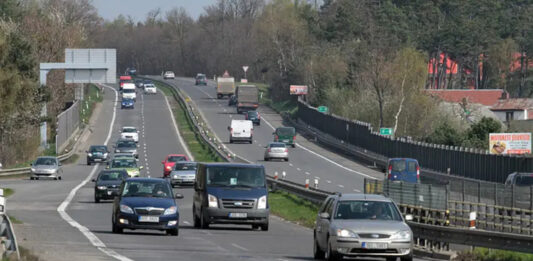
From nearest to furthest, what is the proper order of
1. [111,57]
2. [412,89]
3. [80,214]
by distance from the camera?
[80,214]
[111,57]
[412,89]

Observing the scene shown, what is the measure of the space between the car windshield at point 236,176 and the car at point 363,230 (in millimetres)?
8862

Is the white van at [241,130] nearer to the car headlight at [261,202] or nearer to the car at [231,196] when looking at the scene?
the car at [231,196]

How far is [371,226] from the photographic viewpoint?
69.8ft

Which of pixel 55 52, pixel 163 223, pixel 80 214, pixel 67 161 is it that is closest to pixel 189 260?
pixel 163 223

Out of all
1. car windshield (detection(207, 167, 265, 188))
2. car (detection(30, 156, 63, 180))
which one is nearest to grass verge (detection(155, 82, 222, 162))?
car (detection(30, 156, 63, 180))

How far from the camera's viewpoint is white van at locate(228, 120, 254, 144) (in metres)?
91.7

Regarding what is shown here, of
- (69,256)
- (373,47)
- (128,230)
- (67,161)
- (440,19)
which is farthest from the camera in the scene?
(440,19)

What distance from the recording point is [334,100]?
4710 inches

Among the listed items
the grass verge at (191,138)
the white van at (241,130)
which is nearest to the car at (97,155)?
the grass verge at (191,138)

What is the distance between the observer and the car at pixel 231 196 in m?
30.8

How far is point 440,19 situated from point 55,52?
48.8 m

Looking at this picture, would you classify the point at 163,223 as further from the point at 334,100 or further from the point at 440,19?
the point at 440,19

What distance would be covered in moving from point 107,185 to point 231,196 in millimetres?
14273

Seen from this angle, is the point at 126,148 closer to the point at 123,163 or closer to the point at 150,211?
the point at 123,163
